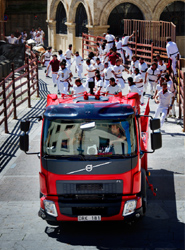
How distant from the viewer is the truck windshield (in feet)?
30.3

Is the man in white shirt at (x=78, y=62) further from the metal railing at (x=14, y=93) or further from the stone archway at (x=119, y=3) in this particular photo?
the stone archway at (x=119, y=3)

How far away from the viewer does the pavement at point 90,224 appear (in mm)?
9133

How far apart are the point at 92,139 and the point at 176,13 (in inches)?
1143

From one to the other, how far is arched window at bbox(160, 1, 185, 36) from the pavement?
2306 cm

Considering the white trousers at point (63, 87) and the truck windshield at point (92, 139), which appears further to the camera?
the white trousers at point (63, 87)

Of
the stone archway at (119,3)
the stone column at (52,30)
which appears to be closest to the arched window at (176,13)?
the stone archway at (119,3)

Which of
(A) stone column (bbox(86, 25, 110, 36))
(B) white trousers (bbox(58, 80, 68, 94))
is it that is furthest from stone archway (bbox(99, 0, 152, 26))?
(B) white trousers (bbox(58, 80, 68, 94))

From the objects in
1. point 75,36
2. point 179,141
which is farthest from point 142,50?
point 179,141

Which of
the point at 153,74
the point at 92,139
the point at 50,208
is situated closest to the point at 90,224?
the point at 50,208

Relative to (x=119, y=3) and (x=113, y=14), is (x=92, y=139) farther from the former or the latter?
(x=113, y=14)

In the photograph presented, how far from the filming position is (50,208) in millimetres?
9359

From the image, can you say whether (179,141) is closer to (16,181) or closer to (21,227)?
(16,181)

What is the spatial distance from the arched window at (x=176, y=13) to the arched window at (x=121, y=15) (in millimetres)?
1790

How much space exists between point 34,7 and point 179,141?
137ft
